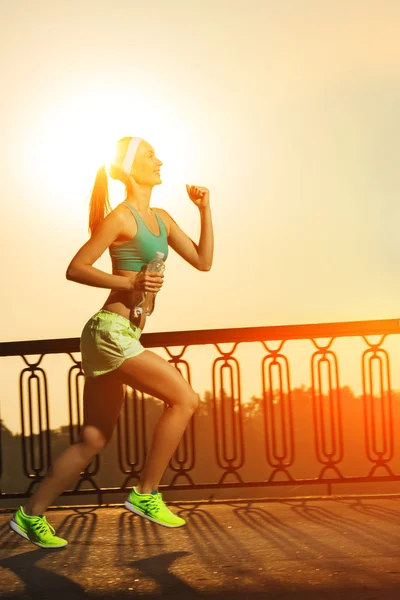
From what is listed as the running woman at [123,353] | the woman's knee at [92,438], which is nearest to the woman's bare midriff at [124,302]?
the running woman at [123,353]

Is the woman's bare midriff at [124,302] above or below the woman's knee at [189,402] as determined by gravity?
above

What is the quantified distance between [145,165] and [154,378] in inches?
44.3

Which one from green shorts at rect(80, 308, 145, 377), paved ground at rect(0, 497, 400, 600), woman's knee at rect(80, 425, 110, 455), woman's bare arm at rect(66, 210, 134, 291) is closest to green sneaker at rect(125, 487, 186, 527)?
paved ground at rect(0, 497, 400, 600)

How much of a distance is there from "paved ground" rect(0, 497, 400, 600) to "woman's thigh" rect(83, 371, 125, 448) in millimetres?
620

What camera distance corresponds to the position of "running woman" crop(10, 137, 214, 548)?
17.2 ft

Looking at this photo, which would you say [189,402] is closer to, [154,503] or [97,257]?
[154,503]

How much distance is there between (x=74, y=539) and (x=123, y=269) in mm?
1640

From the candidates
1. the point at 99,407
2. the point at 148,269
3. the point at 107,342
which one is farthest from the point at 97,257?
the point at 99,407

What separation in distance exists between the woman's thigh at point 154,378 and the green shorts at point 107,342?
0.04 meters

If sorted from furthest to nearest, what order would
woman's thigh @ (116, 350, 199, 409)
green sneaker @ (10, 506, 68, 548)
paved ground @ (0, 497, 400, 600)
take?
1. green sneaker @ (10, 506, 68, 548)
2. woman's thigh @ (116, 350, 199, 409)
3. paved ground @ (0, 497, 400, 600)

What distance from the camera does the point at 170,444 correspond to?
534cm

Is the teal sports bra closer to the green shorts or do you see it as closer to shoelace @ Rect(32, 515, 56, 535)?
the green shorts

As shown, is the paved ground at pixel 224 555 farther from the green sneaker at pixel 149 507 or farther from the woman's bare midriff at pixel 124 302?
the woman's bare midriff at pixel 124 302

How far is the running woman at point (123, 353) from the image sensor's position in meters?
5.24
